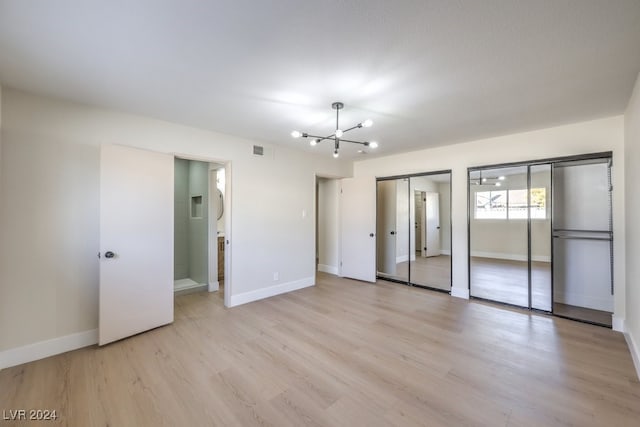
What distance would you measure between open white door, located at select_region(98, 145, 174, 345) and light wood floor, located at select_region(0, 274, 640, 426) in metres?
0.26

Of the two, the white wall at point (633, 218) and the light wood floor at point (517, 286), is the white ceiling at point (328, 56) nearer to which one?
the white wall at point (633, 218)

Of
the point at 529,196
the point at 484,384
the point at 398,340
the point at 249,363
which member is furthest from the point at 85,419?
the point at 529,196

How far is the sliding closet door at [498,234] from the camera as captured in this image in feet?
13.6

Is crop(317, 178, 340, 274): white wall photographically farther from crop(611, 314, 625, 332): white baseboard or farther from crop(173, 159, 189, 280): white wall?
crop(611, 314, 625, 332): white baseboard

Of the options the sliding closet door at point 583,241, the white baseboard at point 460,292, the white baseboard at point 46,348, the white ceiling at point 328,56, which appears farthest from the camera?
the white baseboard at point 460,292

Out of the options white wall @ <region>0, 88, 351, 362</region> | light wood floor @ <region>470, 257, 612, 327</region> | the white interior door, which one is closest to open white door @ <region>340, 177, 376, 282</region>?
the white interior door

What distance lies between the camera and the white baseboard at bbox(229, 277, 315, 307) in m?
3.92

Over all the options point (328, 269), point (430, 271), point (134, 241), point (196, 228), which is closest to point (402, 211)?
point (430, 271)

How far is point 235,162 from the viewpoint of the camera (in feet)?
12.8

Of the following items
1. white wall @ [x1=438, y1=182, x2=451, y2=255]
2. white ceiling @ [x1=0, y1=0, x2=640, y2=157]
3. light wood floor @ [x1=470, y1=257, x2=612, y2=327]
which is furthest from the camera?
white wall @ [x1=438, y1=182, x2=451, y2=255]

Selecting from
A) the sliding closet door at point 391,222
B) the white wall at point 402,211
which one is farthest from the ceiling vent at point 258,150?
the white wall at point 402,211

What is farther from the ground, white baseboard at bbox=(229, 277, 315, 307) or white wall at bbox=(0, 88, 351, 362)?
white wall at bbox=(0, 88, 351, 362)

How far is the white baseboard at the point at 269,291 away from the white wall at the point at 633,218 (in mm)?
3999

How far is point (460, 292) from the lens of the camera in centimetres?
434
